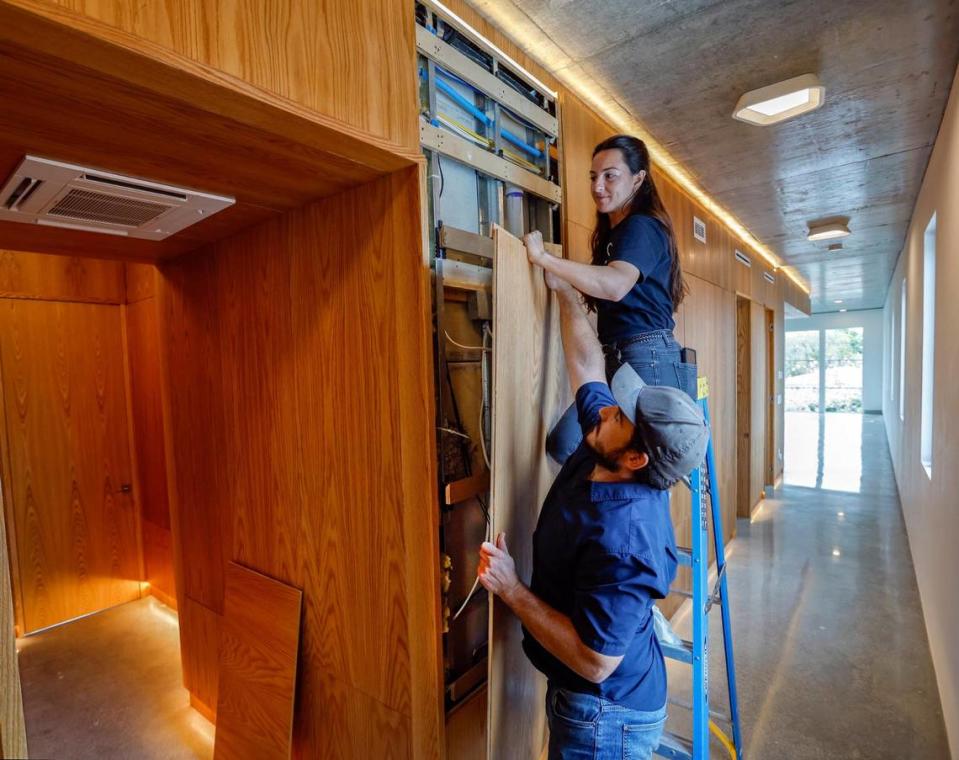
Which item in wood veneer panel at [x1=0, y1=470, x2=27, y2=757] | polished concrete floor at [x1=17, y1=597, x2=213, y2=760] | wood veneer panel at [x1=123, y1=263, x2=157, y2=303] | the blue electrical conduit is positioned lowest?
polished concrete floor at [x1=17, y1=597, x2=213, y2=760]

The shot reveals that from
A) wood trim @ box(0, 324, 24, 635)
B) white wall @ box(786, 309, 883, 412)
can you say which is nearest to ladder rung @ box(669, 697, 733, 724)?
wood trim @ box(0, 324, 24, 635)

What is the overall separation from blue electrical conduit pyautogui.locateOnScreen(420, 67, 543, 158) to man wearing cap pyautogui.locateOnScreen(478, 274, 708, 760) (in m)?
1.11

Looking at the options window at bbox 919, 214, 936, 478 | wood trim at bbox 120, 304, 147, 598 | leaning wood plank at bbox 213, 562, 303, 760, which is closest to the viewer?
leaning wood plank at bbox 213, 562, 303, 760

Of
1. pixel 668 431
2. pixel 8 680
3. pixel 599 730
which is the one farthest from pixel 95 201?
pixel 599 730

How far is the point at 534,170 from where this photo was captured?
2033 mm

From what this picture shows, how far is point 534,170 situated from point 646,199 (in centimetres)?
57

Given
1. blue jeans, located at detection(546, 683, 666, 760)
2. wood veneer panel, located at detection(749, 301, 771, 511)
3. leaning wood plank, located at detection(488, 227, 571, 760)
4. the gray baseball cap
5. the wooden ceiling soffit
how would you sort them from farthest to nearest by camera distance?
1. wood veneer panel, located at detection(749, 301, 771, 511)
2. leaning wood plank, located at detection(488, 227, 571, 760)
3. blue jeans, located at detection(546, 683, 666, 760)
4. the gray baseball cap
5. the wooden ceiling soffit

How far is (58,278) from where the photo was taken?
135 inches

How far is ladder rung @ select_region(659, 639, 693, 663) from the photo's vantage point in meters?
1.81

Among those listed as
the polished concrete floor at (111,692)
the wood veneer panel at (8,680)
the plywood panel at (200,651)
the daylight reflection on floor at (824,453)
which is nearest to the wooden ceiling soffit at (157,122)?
the wood veneer panel at (8,680)

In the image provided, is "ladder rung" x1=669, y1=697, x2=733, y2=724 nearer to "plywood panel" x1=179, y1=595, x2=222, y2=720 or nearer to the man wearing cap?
the man wearing cap

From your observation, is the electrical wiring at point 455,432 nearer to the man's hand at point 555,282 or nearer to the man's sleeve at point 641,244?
the man's hand at point 555,282

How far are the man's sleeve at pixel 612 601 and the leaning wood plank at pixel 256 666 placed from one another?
3.85 ft

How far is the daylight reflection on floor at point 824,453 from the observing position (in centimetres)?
723
